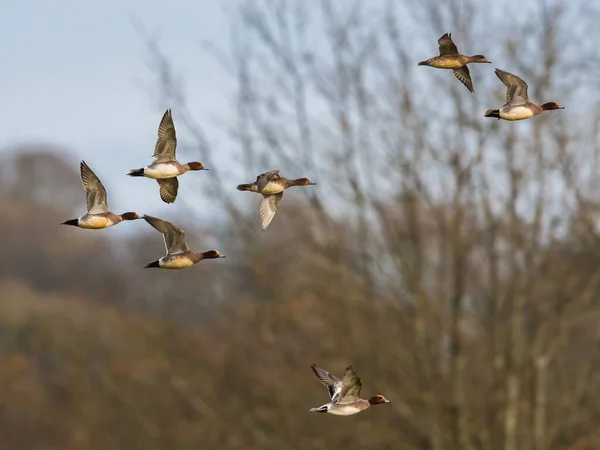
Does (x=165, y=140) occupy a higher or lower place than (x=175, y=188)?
higher

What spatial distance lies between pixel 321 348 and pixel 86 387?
45.5 ft

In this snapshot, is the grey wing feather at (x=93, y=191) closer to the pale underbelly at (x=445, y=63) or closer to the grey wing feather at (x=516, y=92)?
the pale underbelly at (x=445, y=63)

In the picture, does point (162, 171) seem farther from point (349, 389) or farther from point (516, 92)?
point (516, 92)

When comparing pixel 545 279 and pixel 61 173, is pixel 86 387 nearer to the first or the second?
pixel 545 279

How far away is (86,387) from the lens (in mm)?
36000

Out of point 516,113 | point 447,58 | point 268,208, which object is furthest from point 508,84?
point 268,208

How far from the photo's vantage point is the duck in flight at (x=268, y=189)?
10.7m

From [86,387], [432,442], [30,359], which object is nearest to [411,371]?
[432,442]

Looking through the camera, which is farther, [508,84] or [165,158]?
[165,158]

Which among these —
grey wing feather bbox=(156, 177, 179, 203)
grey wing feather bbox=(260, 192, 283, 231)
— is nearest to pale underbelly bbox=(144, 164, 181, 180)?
grey wing feather bbox=(156, 177, 179, 203)

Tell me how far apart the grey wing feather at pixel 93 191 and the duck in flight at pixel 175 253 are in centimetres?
54

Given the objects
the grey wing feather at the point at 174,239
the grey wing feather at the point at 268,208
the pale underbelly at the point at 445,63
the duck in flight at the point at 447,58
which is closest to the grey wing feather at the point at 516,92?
the duck in flight at the point at 447,58

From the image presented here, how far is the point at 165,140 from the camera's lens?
10.6 metres

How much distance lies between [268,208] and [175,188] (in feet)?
2.97
